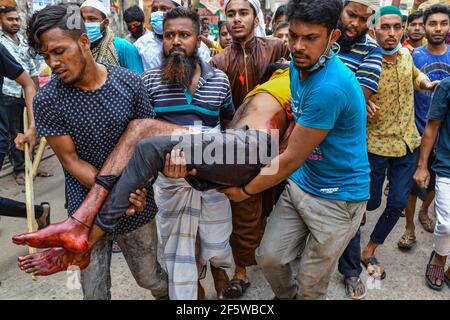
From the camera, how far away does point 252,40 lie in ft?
9.66

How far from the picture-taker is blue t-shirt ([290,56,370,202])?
181cm

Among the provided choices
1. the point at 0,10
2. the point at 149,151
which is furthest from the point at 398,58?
the point at 0,10

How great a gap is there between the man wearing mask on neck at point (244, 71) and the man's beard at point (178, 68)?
19.5 inches

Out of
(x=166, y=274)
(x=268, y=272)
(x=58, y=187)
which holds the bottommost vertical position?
(x=58, y=187)

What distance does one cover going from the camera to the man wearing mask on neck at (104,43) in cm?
288

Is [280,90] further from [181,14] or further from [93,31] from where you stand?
[93,31]

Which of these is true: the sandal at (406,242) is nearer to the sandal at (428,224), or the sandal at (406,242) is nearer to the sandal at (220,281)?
the sandal at (428,224)

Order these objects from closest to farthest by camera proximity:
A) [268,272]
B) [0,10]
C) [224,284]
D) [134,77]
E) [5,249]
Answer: [134,77] < [268,272] < [224,284] < [5,249] < [0,10]

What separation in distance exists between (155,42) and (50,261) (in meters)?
2.18

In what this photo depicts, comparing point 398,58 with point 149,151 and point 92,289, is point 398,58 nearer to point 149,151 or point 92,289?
point 149,151

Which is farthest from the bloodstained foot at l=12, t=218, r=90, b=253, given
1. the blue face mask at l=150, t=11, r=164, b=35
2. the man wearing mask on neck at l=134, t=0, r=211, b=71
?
the blue face mask at l=150, t=11, r=164, b=35

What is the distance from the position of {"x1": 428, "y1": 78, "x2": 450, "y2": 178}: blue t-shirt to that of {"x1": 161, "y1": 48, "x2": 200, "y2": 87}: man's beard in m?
1.73

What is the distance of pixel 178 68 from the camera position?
2.34 metres

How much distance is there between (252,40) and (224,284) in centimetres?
181
